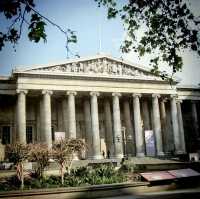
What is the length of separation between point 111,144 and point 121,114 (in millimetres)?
5372

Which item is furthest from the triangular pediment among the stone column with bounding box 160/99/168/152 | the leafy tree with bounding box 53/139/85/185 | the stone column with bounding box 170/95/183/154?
the leafy tree with bounding box 53/139/85/185

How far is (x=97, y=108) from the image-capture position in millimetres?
49438

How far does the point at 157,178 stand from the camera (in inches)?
876

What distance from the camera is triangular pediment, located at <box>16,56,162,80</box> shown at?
46.8 metres

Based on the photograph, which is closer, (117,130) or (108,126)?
(117,130)

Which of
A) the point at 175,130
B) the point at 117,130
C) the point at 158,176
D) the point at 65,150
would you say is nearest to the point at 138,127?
the point at 117,130

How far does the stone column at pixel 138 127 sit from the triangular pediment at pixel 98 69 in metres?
3.30

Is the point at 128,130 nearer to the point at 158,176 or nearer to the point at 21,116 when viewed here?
the point at 21,116

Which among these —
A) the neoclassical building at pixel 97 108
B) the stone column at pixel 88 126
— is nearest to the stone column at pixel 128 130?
the neoclassical building at pixel 97 108

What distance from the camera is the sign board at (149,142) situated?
48909 mm

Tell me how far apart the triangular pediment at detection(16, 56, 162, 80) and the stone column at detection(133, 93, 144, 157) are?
3297mm

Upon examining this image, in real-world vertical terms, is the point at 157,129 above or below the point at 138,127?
below

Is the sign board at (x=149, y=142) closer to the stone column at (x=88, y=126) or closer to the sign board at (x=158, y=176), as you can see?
the stone column at (x=88, y=126)

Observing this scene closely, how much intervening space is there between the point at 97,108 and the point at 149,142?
8.38m
